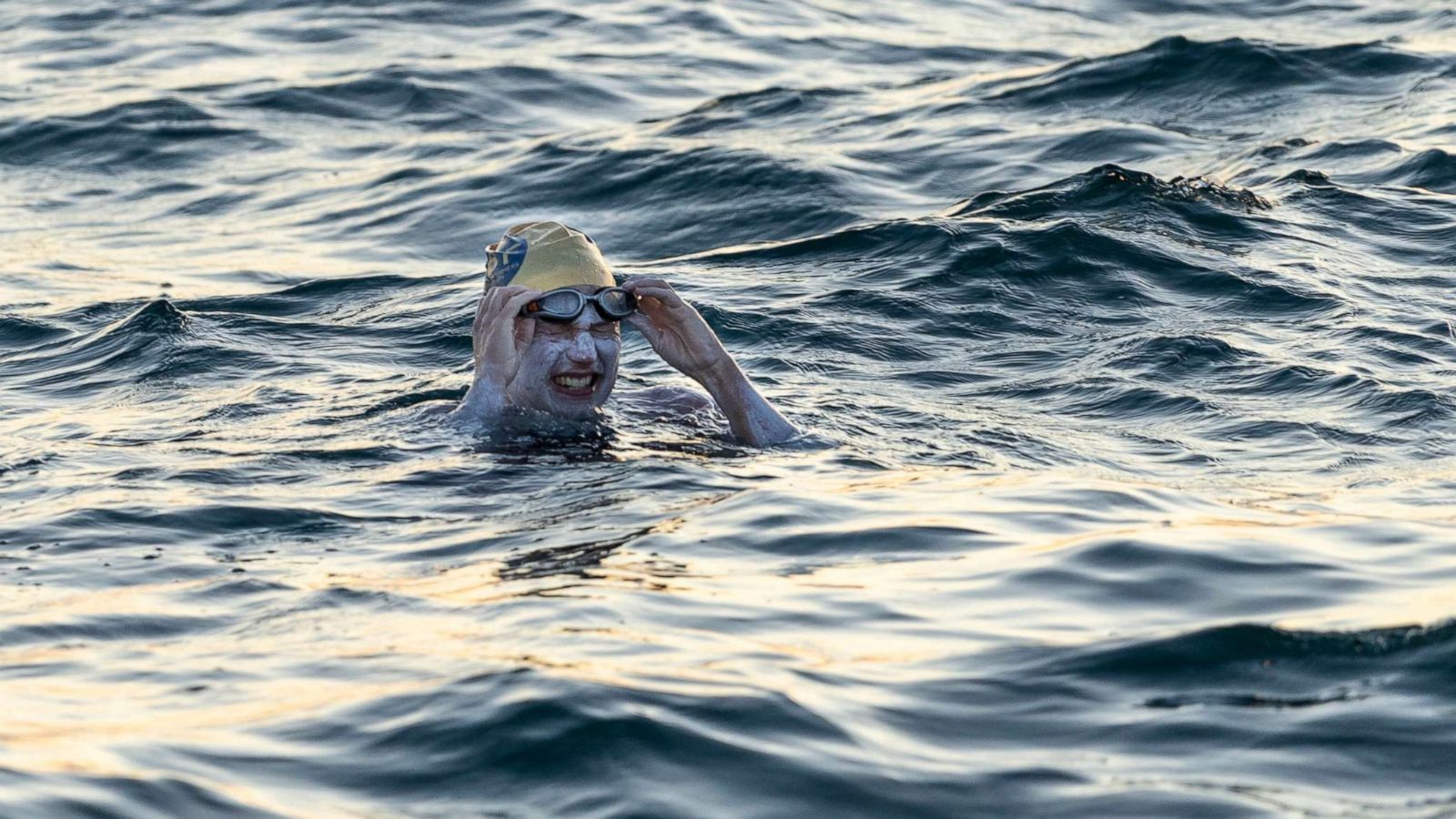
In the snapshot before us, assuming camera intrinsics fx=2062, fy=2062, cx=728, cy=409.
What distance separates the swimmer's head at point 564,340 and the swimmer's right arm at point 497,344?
4 cm

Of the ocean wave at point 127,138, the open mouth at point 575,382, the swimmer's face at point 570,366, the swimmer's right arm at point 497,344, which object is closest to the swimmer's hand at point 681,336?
the swimmer's face at point 570,366

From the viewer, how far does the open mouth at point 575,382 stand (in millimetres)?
8250

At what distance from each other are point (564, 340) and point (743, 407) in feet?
2.50

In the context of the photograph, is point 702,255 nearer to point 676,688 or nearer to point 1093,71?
point 1093,71

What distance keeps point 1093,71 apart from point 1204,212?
15.0ft

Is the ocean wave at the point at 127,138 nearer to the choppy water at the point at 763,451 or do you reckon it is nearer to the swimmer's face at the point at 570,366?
the choppy water at the point at 763,451

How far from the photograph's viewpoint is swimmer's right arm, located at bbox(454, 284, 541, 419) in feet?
26.3

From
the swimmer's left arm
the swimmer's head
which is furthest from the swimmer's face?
the swimmer's left arm

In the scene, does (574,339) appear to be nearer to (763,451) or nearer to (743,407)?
(743,407)

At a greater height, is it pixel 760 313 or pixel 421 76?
pixel 421 76

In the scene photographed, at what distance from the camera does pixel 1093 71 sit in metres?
16.1

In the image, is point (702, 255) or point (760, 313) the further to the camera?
point (702, 255)

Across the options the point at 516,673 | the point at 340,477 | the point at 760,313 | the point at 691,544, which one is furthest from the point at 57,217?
the point at 516,673

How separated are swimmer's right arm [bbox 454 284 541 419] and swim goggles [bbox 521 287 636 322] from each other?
0.09 meters
